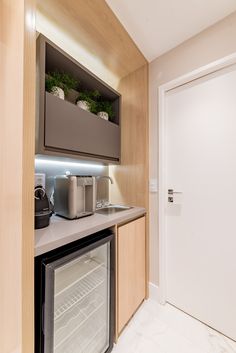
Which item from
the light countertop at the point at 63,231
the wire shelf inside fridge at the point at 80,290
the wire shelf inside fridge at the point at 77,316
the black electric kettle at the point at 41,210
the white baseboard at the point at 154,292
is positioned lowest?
the white baseboard at the point at 154,292

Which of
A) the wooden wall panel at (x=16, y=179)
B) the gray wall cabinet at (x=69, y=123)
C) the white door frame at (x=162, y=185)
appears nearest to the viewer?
the wooden wall panel at (x=16, y=179)

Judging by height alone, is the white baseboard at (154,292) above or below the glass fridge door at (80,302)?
below

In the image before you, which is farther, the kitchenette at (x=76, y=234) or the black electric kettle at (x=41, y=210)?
the black electric kettle at (x=41, y=210)

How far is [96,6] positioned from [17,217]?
1422 mm

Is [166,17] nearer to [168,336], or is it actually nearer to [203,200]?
[203,200]

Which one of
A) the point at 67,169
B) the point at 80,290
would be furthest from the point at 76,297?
the point at 67,169

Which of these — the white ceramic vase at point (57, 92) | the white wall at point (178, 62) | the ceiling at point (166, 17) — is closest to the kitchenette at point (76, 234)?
the white ceramic vase at point (57, 92)

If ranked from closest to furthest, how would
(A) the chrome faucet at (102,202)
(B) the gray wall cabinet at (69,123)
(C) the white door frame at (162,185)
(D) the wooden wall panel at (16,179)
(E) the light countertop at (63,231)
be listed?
(D) the wooden wall panel at (16,179) < (E) the light countertop at (63,231) < (B) the gray wall cabinet at (69,123) < (C) the white door frame at (162,185) < (A) the chrome faucet at (102,202)

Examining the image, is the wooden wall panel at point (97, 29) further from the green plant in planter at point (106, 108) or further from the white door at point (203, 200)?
the white door at point (203, 200)

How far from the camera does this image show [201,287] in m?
1.38

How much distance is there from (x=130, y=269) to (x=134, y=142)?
3.93 feet

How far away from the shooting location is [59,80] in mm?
1245

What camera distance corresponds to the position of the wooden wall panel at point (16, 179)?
0.63 meters

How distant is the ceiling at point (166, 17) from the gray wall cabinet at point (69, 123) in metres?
0.48
